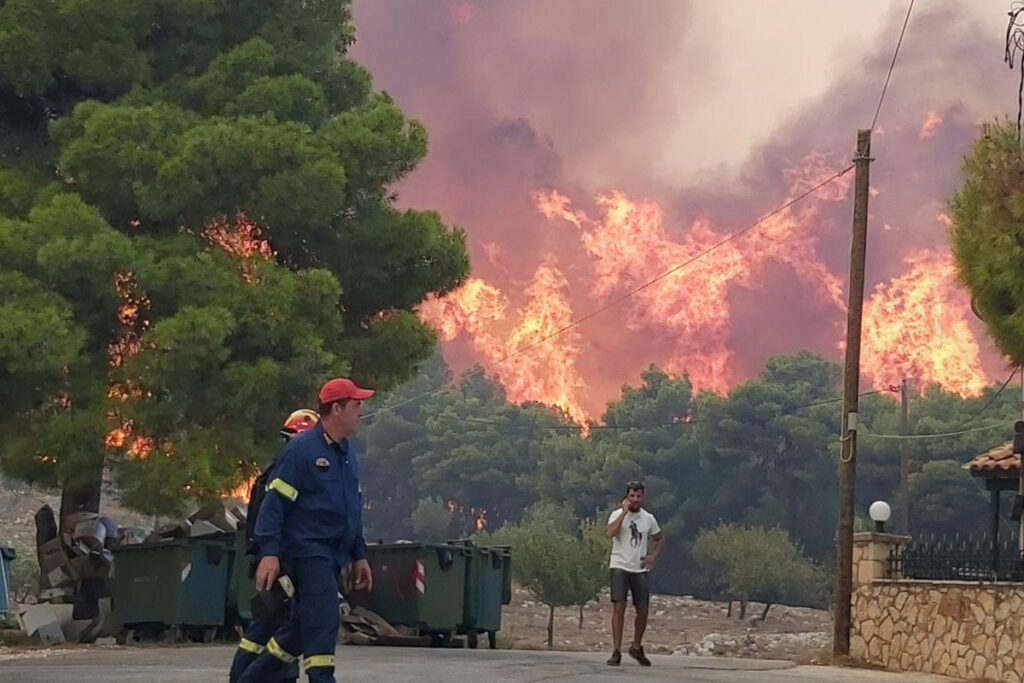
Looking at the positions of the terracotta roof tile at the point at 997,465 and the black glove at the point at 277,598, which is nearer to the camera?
the black glove at the point at 277,598

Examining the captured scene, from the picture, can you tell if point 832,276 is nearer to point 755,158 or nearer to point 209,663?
point 755,158

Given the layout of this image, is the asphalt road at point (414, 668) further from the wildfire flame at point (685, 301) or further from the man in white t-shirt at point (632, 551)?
the wildfire flame at point (685, 301)

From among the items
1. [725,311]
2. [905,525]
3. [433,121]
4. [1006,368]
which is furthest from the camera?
[433,121]

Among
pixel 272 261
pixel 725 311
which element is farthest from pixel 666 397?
pixel 272 261

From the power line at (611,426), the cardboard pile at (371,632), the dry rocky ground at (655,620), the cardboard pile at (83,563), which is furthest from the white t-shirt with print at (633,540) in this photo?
the power line at (611,426)

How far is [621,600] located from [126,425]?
8.69 metres

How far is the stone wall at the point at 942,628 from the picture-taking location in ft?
56.5

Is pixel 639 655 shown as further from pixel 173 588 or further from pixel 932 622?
pixel 173 588

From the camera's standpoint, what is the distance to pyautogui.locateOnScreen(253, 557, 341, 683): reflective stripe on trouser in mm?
8445

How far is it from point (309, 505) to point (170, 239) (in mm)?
14976

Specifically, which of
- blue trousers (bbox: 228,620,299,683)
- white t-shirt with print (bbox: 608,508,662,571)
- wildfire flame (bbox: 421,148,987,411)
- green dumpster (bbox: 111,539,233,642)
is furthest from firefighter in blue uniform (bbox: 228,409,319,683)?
wildfire flame (bbox: 421,148,987,411)

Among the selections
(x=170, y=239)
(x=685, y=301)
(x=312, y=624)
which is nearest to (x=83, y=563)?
(x=170, y=239)

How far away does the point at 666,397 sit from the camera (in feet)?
320

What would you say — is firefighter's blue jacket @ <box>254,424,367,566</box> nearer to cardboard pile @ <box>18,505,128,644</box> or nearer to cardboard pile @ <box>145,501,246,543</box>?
cardboard pile @ <box>145,501,246,543</box>
